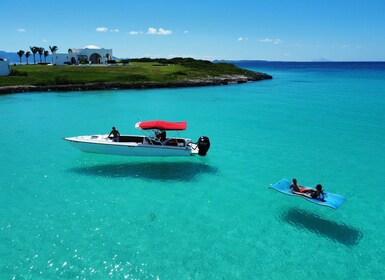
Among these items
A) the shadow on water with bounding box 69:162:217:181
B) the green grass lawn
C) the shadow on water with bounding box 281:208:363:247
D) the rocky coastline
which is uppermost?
the green grass lawn

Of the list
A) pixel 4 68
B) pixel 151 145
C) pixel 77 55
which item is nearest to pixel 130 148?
pixel 151 145

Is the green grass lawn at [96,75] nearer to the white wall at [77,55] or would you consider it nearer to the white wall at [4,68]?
the white wall at [4,68]

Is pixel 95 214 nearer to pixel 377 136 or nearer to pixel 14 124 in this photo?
pixel 14 124

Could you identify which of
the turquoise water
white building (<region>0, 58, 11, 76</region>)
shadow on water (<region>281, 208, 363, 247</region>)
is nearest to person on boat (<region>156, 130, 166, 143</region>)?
the turquoise water

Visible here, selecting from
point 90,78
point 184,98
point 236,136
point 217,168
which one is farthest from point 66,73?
point 217,168

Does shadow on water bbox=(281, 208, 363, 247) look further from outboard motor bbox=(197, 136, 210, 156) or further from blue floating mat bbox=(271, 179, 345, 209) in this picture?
outboard motor bbox=(197, 136, 210, 156)

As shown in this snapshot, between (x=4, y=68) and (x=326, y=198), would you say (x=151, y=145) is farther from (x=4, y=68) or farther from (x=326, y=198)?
(x=4, y=68)
